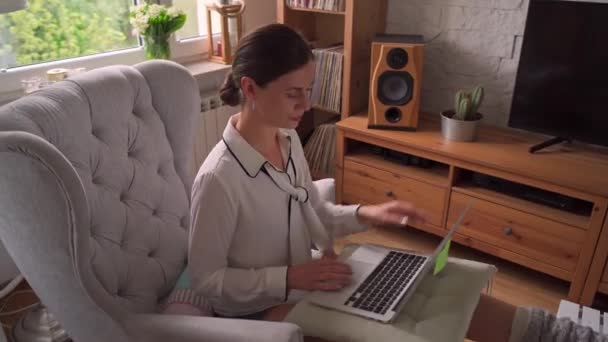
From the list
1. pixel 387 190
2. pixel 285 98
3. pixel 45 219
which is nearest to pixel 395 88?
pixel 387 190

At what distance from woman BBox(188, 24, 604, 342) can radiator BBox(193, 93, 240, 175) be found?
1.23m

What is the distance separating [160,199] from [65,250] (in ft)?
1.33

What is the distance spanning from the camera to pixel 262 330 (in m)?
0.91

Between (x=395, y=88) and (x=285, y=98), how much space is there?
1.31 metres

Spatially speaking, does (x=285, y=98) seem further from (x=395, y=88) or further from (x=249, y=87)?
(x=395, y=88)

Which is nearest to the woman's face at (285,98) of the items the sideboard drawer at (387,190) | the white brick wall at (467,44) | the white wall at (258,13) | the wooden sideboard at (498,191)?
the wooden sideboard at (498,191)

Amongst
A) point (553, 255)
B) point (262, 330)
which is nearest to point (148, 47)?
point (262, 330)

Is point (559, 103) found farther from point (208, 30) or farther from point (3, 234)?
point (3, 234)

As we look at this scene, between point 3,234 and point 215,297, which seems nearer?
point 3,234

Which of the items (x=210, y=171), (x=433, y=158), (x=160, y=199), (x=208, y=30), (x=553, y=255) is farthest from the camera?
(x=208, y=30)

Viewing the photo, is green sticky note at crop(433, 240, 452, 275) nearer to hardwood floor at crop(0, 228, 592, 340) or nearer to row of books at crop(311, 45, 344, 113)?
hardwood floor at crop(0, 228, 592, 340)

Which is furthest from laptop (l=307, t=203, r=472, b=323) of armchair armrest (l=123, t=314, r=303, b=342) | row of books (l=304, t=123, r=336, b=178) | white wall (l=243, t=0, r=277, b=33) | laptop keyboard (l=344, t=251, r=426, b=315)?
white wall (l=243, t=0, r=277, b=33)

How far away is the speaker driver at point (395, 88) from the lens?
2.29m

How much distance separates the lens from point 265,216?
1.18 meters
